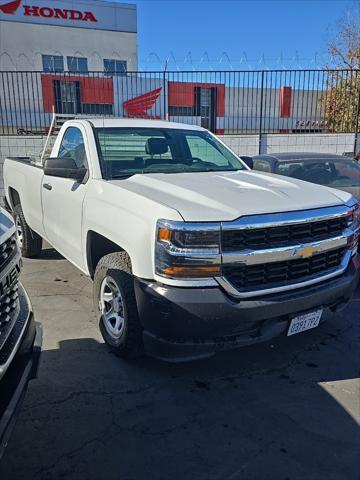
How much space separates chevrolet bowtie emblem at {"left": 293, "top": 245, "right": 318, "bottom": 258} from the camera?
3.13 m

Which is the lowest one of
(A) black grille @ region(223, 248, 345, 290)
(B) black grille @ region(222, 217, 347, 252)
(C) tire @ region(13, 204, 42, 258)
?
(C) tire @ region(13, 204, 42, 258)

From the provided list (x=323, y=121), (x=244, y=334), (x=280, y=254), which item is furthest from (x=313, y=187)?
(x=323, y=121)

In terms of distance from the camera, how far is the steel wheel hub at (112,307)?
3.52 metres

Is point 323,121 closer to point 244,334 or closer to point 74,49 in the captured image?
Answer: point 244,334

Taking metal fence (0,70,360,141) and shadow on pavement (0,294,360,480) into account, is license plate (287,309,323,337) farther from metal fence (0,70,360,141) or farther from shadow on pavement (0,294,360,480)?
metal fence (0,70,360,141)

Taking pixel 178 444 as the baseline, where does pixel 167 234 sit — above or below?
above

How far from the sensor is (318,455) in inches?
102

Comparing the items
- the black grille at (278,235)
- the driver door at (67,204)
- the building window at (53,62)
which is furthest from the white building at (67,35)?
the black grille at (278,235)

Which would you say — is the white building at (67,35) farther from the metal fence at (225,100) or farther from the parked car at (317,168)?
the parked car at (317,168)

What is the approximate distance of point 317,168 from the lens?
20.3ft

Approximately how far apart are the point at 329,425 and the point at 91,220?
7.86 ft

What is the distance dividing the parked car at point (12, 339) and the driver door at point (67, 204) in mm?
1674

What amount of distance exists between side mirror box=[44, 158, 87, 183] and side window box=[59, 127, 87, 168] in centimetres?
17

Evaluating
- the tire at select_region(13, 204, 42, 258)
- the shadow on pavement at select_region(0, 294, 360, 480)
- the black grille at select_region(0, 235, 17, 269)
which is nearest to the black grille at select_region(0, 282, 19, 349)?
the black grille at select_region(0, 235, 17, 269)
